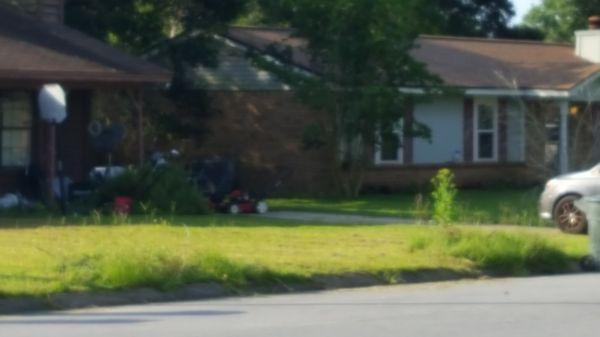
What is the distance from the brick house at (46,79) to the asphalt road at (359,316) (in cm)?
1121

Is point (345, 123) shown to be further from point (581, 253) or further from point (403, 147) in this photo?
point (581, 253)

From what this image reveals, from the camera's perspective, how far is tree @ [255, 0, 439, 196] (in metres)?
33.3

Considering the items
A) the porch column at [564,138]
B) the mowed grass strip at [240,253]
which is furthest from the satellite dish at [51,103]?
the porch column at [564,138]

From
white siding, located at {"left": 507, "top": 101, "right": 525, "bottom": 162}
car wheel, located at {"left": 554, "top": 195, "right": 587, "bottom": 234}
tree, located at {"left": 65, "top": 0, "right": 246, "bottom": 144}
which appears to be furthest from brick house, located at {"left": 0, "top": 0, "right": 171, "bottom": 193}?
white siding, located at {"left": 507, "top": 101, "right": 525, "bottom": 162}

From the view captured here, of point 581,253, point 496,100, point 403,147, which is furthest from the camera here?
point 496,100

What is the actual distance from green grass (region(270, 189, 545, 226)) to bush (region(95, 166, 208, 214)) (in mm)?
4087

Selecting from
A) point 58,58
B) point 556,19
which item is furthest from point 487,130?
point 556,19

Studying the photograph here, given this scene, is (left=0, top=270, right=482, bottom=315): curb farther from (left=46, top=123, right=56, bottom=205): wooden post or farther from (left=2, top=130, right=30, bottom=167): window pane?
(left=2, top=130, right=30, bottom=167): window pane

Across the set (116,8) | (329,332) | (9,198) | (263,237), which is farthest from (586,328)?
(116,8)

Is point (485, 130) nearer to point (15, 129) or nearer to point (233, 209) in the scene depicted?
point (233, 209)

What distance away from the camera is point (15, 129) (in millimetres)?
29469

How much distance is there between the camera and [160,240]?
69.4 ft

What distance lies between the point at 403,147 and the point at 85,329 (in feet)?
80.2

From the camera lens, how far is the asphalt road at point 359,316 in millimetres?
13891
